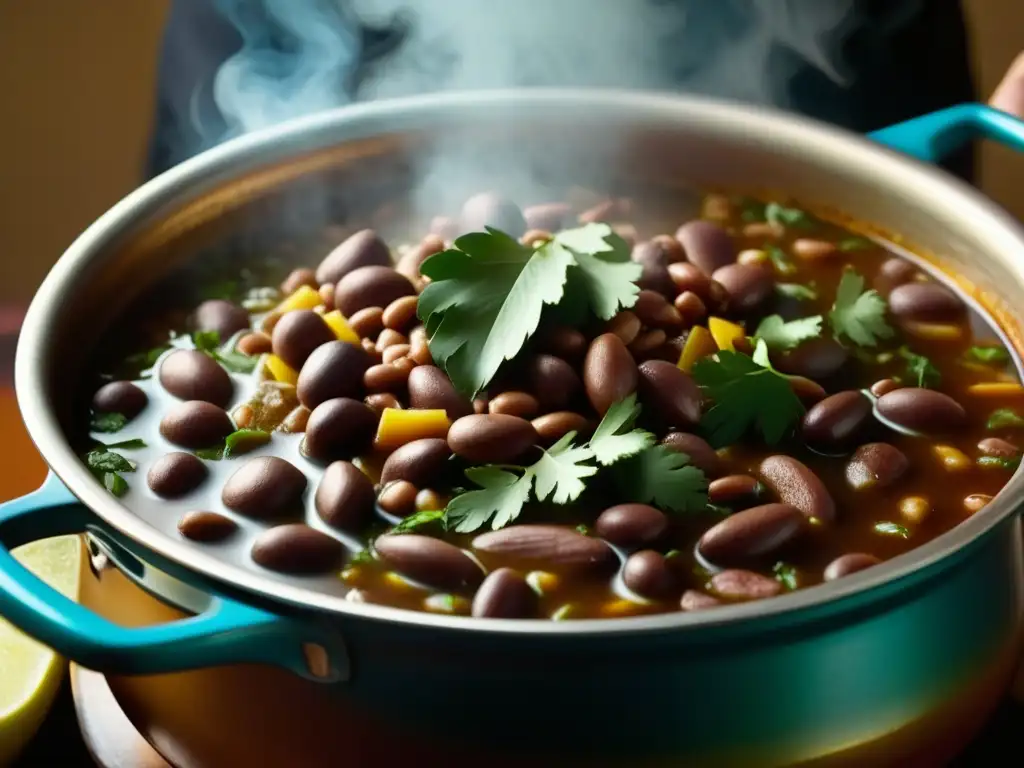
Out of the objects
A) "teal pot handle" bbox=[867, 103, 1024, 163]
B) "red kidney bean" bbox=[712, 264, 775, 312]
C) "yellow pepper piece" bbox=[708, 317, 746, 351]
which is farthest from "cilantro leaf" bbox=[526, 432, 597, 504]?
"teal pot handle" bbox=[867, 103, 1024, 163]

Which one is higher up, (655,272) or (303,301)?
(655,272)

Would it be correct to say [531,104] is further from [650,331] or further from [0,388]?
[0,388]

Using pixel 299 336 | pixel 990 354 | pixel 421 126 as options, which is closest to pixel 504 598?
pixel 299 336

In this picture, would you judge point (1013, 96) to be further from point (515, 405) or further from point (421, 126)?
point (515, 405)

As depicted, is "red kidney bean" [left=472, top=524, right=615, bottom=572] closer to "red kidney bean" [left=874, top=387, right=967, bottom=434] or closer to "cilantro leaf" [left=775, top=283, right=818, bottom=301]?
"red kidney bean" [left=874, top=387, right=967, bottom=434]

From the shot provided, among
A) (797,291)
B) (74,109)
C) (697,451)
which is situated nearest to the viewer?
(697,451)

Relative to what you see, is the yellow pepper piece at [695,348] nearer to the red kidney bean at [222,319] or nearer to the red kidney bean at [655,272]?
the red kidney bean at [655,272]
